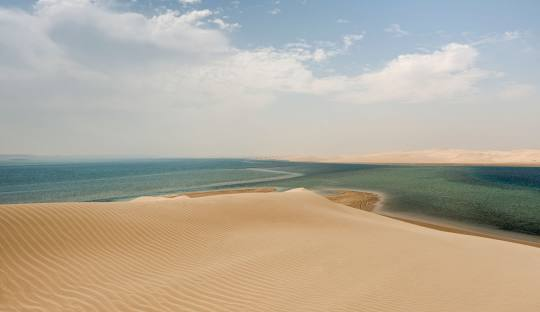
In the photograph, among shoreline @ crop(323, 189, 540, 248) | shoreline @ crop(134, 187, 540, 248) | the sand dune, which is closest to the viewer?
the sand dune

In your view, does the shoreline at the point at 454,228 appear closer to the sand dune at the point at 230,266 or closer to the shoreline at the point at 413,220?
the shoreline at the point at 413,220

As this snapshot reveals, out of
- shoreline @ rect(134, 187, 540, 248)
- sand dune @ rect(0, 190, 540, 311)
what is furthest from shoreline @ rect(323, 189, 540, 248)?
sand dune @ rect(0, 190, 540, 311)

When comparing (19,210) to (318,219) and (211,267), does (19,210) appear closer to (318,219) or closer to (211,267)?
(211,267)

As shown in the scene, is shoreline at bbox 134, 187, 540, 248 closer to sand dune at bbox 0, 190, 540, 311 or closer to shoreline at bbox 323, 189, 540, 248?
shoreline at bbox 323, 189, 540, 248

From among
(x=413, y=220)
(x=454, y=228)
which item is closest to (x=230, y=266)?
(x=454, y=228)

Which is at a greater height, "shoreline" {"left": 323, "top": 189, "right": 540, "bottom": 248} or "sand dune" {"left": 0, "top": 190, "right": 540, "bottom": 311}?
"sand dune" {"left": 0, "top": 190, "right": 540, "bottom": 311}

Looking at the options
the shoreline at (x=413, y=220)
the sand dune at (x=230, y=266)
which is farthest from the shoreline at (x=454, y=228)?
the sand dune at (x=230, y=266)

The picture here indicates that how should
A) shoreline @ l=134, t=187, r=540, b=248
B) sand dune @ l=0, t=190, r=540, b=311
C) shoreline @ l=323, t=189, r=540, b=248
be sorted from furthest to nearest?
shoreline @ l=134, t=187, r=540, b=248, shoreline @ l=323, t=189, r=540, b=248, sand dune @ l=0, t=190, r=540, b=311

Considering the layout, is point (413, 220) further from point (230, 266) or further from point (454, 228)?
point (230, 266)
